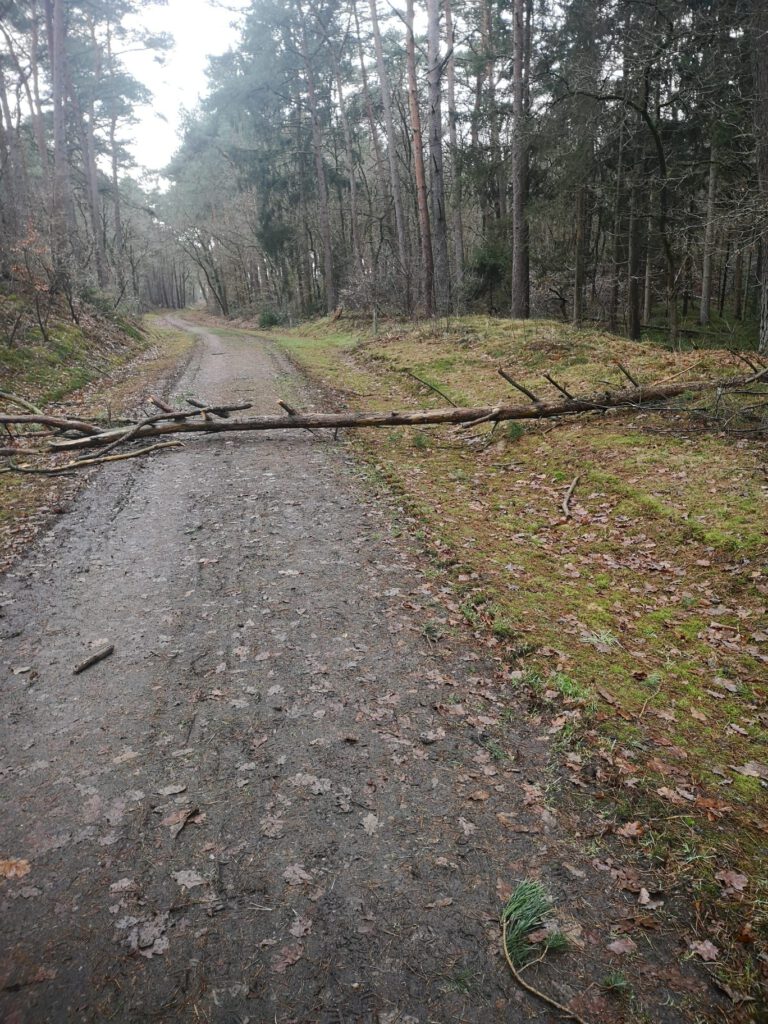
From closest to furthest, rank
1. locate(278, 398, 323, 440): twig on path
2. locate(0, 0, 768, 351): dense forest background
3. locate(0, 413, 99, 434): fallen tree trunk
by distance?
locate(0, 413, 99, 434): fallen tree trunk, locate(278, 398, 323, 440): twig on path, locate(0, 0, 768, 351): dense forest background

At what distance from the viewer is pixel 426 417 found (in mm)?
9398

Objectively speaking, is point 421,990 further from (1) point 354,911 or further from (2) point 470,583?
(2) point 470,583

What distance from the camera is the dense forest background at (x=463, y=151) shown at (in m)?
13.2

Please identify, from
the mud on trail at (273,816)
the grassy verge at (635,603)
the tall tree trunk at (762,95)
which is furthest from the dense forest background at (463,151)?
the mud on trail at (273,816)

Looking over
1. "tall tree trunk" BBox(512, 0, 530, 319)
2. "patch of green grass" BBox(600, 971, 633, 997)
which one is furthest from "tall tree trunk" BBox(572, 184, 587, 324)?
"patch of green grass" BBox(600, 971, 633, 997)

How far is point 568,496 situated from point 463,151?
64.9 ft

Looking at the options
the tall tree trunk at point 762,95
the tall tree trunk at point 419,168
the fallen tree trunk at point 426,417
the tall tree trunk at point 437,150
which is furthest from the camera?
the tall tree trunk at point 419,168

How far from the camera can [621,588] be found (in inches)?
203

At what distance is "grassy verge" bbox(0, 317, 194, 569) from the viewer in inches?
259

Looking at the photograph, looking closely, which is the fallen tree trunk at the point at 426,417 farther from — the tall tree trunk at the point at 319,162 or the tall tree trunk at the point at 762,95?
the tall tree trunk at the point at 319,162

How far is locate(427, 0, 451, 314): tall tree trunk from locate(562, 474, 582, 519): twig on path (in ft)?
43.4

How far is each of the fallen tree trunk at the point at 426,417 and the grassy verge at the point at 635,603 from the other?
30 centimetres

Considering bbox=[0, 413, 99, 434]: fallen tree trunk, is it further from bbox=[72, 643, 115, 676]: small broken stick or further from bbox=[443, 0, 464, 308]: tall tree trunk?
bbox=[443, 0, 464, 308]: tall tree trunk

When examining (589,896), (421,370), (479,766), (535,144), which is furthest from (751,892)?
(535,144)
